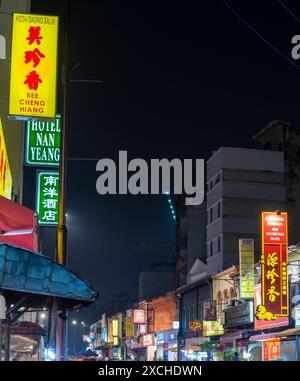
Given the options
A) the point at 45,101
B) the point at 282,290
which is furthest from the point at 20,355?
the point at 282,290

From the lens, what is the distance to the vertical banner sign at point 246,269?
34.6 metres

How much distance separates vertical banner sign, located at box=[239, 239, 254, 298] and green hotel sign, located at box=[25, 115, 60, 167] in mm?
16431

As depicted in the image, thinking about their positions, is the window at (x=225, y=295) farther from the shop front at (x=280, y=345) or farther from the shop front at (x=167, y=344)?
the shop front at (x=167, y=344)

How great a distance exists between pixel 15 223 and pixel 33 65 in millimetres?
6016

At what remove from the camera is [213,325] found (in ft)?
137

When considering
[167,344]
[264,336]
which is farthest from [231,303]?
[167,344]

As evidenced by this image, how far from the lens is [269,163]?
51.9 metres

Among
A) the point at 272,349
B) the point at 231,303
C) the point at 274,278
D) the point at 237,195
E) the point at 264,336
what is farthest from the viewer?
the point at 237,195

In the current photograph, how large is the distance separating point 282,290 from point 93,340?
3530 inches

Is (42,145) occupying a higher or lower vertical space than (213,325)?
higher

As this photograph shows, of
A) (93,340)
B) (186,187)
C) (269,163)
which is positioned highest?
(269,163)

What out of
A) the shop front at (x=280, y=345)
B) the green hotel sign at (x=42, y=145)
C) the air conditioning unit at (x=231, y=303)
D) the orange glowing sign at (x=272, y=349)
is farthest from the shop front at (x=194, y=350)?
the green hotel sign at (x=42, y=145)

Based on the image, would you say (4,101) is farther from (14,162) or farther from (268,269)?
(268,269)

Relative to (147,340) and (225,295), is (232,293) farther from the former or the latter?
(147,340)
